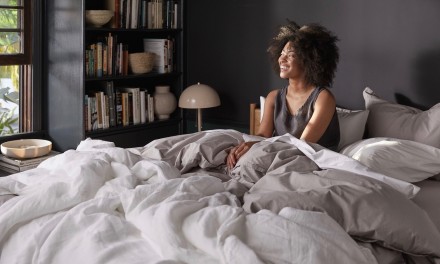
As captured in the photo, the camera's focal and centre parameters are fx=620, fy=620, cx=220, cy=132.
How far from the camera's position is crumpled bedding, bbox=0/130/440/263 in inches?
69.5

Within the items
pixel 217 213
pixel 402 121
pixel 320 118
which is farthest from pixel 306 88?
pixel 217 213

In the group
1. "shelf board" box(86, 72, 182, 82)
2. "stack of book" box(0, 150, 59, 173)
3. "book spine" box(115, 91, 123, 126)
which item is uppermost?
"shelf board" box(86, 72, 182, 82)

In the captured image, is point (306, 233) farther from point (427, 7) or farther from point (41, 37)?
point (41, 37)

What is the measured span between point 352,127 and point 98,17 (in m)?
1.91

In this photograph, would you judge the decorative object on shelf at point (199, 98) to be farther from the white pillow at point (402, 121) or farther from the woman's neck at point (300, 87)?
the white pillow at point (402, 121)

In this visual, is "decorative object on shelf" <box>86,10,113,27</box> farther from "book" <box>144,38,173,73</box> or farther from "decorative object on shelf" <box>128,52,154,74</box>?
"book" <box>144,38,173,73</box>

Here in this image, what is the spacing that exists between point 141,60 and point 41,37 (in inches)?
28.7

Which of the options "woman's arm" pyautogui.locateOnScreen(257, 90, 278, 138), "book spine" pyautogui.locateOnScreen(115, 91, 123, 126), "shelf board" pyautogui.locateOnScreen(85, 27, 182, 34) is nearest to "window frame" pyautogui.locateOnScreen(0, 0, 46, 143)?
"shelf board" pyautogui.locateOnScreen(85, 27, 182, 34)

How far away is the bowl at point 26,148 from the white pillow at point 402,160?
2.14 m

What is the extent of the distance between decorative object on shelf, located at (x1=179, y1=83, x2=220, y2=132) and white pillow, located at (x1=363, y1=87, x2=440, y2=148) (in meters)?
1.23

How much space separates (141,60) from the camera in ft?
15.1

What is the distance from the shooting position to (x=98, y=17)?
4.24m

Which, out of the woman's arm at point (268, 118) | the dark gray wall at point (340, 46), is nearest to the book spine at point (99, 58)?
the dark gray wall at point (340, 46)

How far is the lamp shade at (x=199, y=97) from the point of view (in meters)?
4.48
